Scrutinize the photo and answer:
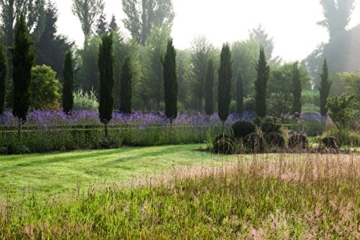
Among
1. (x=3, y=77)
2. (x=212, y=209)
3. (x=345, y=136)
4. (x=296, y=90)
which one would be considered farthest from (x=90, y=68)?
(x=212, y=209)

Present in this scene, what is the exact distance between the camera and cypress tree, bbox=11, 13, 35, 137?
1407 centimetres

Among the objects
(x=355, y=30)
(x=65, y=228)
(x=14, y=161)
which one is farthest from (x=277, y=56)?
(x=65, y=228)

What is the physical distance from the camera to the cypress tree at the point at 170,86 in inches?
739

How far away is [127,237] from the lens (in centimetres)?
406

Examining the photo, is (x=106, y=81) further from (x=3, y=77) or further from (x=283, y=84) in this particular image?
(x=283, y=84)

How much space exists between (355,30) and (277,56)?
16780 mm

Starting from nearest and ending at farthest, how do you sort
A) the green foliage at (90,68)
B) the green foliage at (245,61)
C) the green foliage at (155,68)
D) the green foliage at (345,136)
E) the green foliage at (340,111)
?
the green foliage at (345,136) → the green foliage at (340,111) → the green foliage at (155,68) → the green foliage at (90,68) → the green foliage at (245,61)

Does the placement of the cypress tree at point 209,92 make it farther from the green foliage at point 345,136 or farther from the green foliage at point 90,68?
the green foliage at point 90,68

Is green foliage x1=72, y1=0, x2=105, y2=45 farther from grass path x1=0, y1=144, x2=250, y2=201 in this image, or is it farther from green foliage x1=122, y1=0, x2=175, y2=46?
grass path x1=0, y1=144, x2=250, y2=201

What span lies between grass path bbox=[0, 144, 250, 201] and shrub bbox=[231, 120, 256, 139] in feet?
10.5

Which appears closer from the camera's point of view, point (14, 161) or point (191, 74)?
point (14, 161)

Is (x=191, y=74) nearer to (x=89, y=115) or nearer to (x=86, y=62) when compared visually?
(x=86, y=62)

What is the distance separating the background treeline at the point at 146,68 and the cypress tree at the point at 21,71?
741 centimetres

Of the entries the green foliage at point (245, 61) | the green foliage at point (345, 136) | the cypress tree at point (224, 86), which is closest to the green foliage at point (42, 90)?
the cypress tree at point (224, 86)
